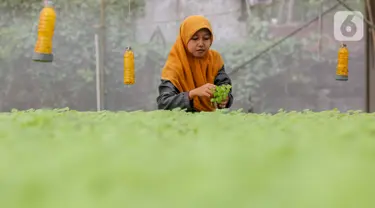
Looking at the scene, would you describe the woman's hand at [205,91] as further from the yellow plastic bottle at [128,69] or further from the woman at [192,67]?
the yellow plastic bottle at [128,69]

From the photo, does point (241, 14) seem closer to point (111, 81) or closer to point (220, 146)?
point (111, 81)

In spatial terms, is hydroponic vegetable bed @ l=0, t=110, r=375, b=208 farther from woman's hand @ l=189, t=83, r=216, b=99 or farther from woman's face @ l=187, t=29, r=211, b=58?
woman's face @ l=187, t=29, r=211, b=58

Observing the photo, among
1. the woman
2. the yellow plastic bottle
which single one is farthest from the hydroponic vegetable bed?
the yellow plastic bottle

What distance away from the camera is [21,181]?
26cm

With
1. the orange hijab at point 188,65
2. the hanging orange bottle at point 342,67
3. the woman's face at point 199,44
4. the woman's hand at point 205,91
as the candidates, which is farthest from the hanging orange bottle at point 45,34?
the hanging orange bottle at point 342,67

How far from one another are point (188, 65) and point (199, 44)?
5.4 inches

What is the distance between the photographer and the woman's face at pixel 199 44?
11.5 feet

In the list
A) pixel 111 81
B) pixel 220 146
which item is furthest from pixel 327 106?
pixel 220 146

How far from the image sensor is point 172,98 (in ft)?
10.4

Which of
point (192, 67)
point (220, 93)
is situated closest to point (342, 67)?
point (192, 67)

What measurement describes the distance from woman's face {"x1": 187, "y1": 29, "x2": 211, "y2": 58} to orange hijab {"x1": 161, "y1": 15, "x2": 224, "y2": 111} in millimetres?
26

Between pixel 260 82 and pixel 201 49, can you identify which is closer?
pixel 201 49

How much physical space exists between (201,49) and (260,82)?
3595 millimetres

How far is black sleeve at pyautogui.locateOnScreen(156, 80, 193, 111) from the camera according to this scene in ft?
10.1
